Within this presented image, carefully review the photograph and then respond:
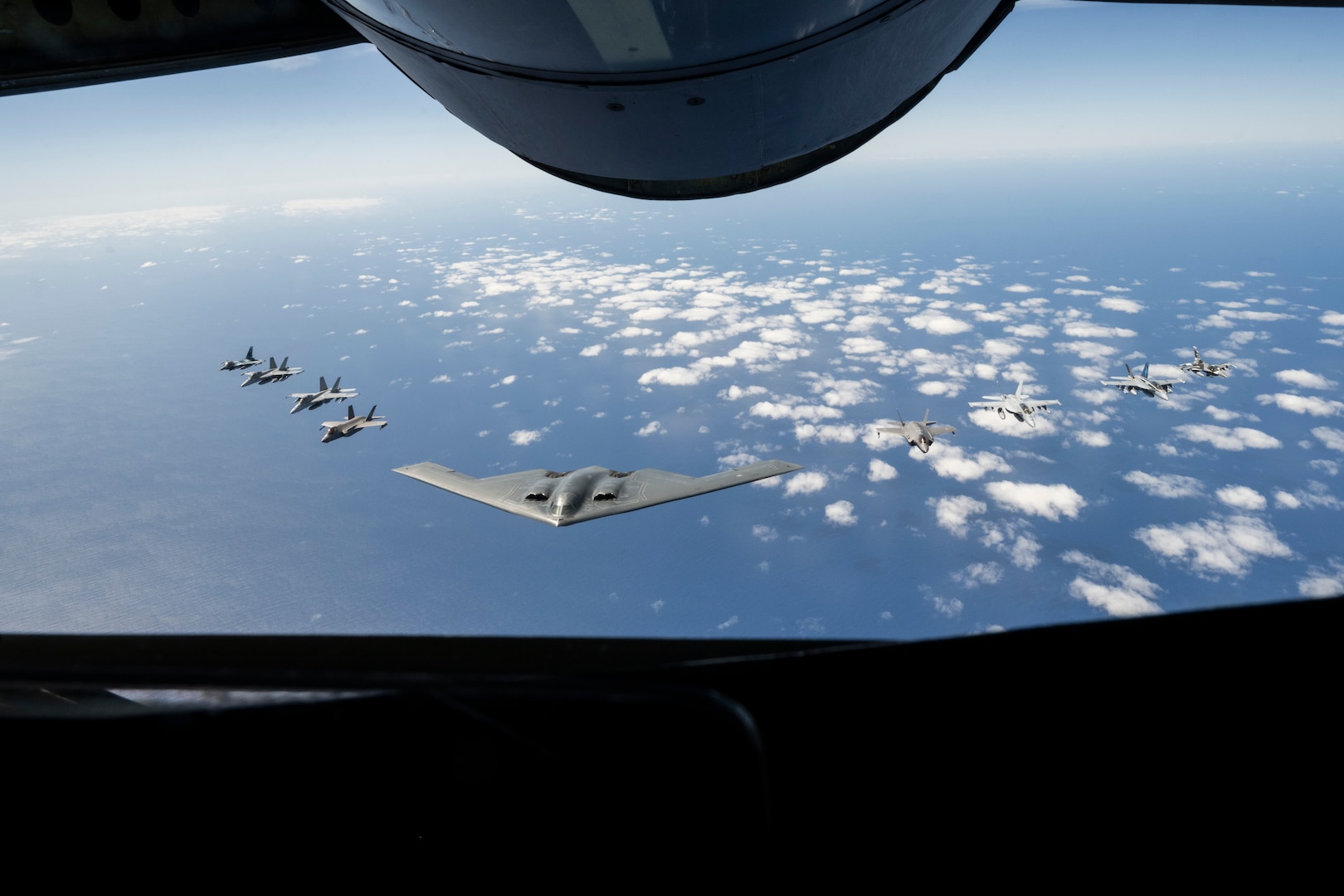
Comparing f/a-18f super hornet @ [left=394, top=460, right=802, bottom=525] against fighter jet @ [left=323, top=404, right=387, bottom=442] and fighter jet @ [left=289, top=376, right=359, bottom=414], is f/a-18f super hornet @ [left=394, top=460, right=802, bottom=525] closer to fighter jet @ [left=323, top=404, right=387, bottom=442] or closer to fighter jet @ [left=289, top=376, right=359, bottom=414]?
fighter jet @ [left=323, top=404, right=387, bottom=442]

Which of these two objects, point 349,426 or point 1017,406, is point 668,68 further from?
point 1017,406

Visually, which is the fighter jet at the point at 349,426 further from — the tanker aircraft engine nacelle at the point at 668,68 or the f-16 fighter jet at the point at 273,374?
the tanker aircraft engine nacelle at the point at 668,68

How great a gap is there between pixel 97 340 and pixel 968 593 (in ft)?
439

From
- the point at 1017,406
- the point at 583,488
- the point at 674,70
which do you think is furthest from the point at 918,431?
the point at 674,70

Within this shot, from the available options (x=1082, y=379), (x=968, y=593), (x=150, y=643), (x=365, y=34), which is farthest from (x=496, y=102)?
(x=1082, y=379)

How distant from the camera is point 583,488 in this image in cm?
1550

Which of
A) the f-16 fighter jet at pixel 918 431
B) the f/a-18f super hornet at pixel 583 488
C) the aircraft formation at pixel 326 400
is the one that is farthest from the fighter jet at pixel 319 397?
the f-16 fighter jet at pixel 918 431

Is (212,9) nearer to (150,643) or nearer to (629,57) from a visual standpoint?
(629,57)

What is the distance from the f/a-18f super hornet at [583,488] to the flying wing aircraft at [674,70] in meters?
10.9

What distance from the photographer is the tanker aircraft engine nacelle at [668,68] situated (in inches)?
66.2

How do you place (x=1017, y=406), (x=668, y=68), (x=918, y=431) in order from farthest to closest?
(x=1017, y=406), (x=918, y=431), (x=668, y=68)

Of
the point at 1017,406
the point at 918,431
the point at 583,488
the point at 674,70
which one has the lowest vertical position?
the point at 1017,406

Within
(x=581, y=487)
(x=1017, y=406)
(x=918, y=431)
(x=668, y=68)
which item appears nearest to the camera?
(x=668, y=68)

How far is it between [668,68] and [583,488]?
14067 mm
